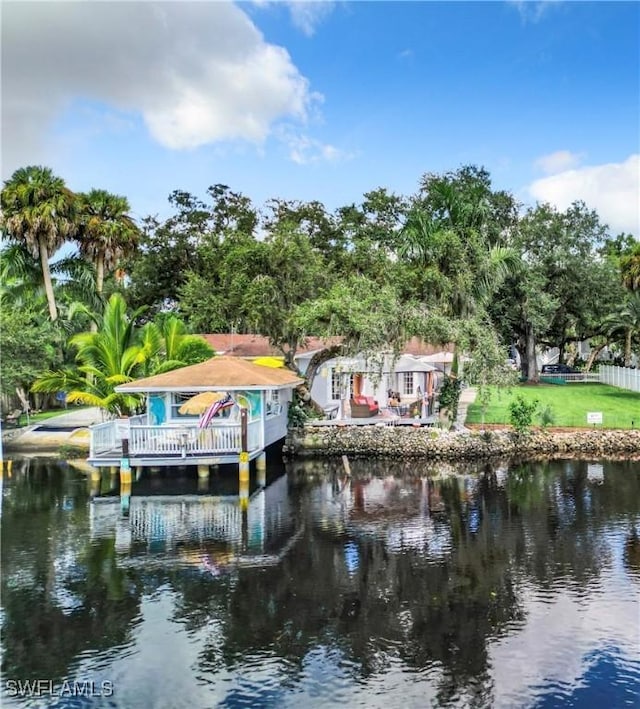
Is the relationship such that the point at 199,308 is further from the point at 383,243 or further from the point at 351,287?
the point at 383,243

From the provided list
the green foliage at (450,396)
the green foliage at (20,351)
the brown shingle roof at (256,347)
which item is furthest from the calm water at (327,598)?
the brown shingle roof at (256,347)

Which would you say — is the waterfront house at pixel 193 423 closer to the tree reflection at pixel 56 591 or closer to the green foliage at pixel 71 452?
the tree reflection at pixel 56 591

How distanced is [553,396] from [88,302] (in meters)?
30.8

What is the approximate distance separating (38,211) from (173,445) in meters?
19.5

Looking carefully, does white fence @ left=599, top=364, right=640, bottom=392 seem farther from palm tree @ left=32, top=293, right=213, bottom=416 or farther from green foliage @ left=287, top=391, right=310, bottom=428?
palm tree @ left=32, top=293, right=213, bottom=416

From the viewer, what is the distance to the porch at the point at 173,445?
802 inches

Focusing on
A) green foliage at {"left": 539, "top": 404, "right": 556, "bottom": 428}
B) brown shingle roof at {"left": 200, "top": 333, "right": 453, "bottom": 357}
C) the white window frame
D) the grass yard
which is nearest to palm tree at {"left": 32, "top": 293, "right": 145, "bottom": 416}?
brown shingle roof at {"left": 200, "top": 333, "right": 453, "bottom": 357}

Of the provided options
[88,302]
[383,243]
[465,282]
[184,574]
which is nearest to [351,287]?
[465,282]

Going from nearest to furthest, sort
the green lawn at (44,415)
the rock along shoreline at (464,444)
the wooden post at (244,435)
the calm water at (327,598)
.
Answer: the calm water at (327,598) → the wooden post at (244,435) → the rock along shoreline at (464,444) → the green lawn at (44,415)

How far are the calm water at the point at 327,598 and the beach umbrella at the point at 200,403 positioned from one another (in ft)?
11.0

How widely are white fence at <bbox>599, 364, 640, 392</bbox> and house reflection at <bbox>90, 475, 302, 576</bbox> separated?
99.3 feet

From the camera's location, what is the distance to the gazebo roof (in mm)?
21859

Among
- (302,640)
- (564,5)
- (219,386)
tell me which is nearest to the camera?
(302,640)

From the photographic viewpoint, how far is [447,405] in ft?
87.5
